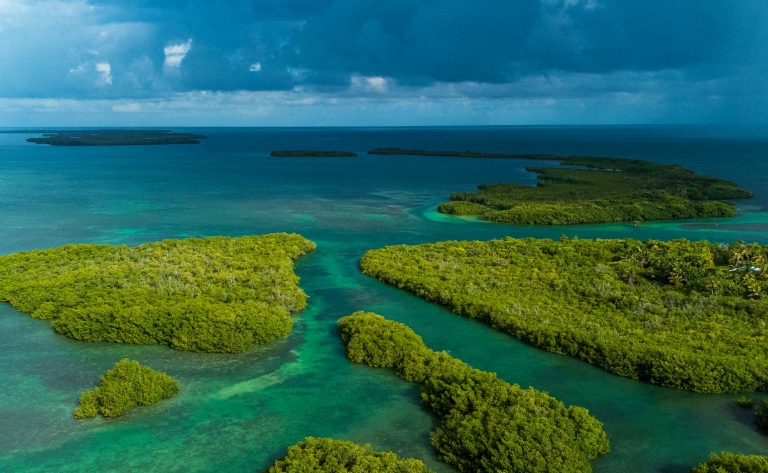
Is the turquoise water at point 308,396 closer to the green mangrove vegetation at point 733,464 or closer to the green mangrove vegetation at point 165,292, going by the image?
the green mangrove vegetation at point 165,292

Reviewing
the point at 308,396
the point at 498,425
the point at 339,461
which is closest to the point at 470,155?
the point at 308,396

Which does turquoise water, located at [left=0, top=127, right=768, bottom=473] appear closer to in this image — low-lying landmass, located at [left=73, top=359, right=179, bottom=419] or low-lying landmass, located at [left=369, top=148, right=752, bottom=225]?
low-lying landmass, located at [left=73, top=359, right=179, bottom=419]

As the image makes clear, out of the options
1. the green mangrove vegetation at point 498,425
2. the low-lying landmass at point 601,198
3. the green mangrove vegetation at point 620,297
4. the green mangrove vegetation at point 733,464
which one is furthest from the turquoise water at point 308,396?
the low-lying landmass at point 601,198

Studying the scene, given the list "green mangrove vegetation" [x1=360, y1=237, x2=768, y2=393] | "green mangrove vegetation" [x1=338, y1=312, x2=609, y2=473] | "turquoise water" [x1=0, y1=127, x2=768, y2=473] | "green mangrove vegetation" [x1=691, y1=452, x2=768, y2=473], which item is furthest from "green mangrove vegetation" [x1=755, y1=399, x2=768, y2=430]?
"green mangrove vegetation" [x1=338, y1=312, x2=609, y2=473]

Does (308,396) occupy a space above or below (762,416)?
below

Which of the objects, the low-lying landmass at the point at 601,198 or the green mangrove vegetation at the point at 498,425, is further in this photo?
the low-lying landmass at the point at 601,198

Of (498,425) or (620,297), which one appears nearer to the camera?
(498,425)

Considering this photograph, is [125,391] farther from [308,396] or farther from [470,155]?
[470,155]
